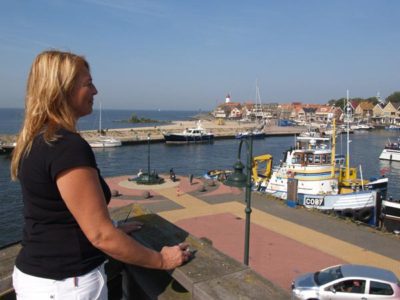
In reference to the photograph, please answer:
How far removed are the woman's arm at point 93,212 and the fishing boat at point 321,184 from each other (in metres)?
20.8

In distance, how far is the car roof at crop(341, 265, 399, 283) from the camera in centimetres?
984

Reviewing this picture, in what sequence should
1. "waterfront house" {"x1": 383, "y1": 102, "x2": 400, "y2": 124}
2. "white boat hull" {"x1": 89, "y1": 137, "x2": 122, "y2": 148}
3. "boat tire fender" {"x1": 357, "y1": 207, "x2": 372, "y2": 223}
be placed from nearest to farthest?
"boat tire fender" {"x1": 357, "y1": 207, "x2": 372, "y2": 223}
"white boat hull" {"x1": 89, "y1": 137, "x2": 122, "y2": 148}
"waterfront house" {"x1": 383, "y1": 102, "x2": 400, "y2": 124}

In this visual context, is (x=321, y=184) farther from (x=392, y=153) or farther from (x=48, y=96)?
(x=392, y=153)

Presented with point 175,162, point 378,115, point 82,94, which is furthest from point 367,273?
point 378,115

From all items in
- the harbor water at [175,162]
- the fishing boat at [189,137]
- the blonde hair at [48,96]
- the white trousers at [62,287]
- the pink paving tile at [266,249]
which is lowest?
the harbor water at [175,162]

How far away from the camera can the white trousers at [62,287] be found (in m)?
1.99

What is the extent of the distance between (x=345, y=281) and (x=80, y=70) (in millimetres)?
9574

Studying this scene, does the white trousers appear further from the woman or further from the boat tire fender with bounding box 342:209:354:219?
the boat tire fender with bounding box 342:209:354:219

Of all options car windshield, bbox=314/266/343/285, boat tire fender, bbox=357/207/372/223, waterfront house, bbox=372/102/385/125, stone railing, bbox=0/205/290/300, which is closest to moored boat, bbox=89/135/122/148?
boat tire fender, bbox=357/207/372/223

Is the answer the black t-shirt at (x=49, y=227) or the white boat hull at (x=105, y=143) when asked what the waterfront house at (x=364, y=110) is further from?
the black t-shirt at (x=49, y=227)

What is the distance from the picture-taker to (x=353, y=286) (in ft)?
32.1

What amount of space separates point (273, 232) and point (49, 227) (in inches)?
628

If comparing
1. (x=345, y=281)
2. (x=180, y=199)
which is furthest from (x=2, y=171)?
(x=345, y=281)

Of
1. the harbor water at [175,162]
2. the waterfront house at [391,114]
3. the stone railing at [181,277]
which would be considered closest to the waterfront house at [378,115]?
the waterfront house at [391,114]
